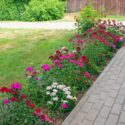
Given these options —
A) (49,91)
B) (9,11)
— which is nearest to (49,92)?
(49,91)

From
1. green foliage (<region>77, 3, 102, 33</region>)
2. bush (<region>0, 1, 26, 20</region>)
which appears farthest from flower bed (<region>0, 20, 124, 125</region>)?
bush (<region>0, 1, 26, 20</region>)

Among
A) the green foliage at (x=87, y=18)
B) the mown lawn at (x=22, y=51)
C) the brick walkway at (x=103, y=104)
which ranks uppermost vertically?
the green foliage at (x=87, y=18)

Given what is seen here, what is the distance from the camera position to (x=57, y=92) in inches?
187

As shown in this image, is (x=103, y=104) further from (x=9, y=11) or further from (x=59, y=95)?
(x=9, y=11)

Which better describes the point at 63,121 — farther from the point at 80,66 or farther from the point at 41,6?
the point at 41,6

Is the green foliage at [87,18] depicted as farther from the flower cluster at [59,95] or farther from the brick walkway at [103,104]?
the flower cluster at [59,95]

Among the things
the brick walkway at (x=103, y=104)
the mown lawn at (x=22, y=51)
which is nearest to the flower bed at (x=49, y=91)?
the brick walkway at (x=103, y=104)

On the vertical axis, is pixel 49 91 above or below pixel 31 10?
below

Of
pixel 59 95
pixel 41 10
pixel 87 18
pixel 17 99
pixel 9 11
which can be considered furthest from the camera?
pixel 9 11

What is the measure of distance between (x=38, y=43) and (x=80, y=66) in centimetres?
476

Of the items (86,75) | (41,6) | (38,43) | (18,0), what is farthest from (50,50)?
(18,0)

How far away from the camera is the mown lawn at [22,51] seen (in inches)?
262

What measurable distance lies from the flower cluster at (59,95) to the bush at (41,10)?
50.1ft

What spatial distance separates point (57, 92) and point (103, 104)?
2.59 feet
